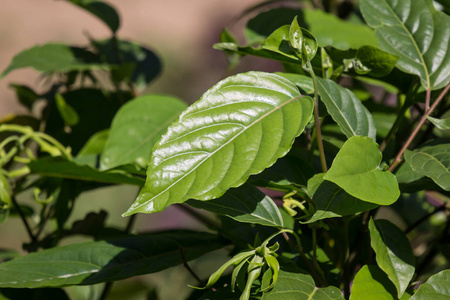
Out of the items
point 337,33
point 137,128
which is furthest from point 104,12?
point 337,33

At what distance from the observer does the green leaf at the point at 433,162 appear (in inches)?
20.8

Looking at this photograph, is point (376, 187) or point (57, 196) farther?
point (57, 196)

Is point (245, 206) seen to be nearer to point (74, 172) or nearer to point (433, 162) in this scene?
point (433, 162)

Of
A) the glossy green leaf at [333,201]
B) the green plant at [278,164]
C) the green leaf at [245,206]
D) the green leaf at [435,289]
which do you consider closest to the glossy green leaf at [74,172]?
the green plant at [278,164]

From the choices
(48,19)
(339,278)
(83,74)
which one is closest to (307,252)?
(339,278)

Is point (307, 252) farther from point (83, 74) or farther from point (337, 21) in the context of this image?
point (83, 74)

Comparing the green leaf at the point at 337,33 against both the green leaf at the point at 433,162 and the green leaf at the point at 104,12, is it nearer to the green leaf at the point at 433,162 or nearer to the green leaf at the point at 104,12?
the green leaf at the point at 433,162

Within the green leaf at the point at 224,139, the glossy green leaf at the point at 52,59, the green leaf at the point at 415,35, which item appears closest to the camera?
the green leaf at the point at 224,139

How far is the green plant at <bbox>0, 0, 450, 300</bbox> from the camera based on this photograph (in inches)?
20.1

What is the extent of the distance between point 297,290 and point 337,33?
518mm

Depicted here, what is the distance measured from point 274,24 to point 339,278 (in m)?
0.52

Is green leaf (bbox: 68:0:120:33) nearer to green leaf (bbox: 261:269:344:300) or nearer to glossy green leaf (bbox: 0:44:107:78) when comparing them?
glossy green leaf (bbox: 0:44:107:78)

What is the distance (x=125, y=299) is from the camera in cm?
127

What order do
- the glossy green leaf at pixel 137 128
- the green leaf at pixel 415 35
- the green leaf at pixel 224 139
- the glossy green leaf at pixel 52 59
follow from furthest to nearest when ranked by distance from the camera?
the glossy green leaf at pixel 52 59 → the glossy green leaf at pixel 137 128 → the green leaf at pixel 415 35 → the green leaf at pixel 224 139
